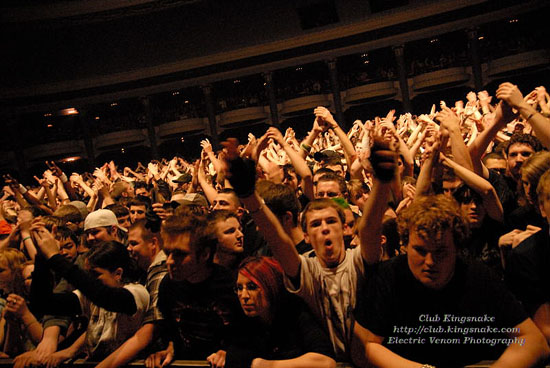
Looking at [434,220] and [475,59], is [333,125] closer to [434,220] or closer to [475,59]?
[434,220]

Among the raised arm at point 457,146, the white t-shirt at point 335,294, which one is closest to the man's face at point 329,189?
the raised arm at point 457,146

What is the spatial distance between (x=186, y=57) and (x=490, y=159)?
79.6ft

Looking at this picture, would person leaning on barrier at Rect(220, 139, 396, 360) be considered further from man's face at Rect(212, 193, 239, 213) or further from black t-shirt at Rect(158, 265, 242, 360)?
man's face at Rect(212, 193, 239, 213)

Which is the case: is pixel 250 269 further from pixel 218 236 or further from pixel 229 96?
pixel 229 96

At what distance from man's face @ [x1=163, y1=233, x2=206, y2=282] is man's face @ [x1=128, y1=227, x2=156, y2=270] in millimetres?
840

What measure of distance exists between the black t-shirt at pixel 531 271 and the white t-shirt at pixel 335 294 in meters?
0.62

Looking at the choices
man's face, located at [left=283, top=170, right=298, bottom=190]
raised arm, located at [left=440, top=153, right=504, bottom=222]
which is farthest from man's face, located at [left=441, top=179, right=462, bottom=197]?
man's face, located at [left=283, top=170, right=298, bottom=190]

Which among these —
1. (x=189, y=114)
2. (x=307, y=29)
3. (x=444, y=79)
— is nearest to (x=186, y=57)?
(x=189, y=114)

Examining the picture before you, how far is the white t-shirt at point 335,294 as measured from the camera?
2.20 meters

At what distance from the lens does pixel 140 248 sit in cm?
323

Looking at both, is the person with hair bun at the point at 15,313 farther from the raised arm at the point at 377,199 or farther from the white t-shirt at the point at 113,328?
the raised arm at the point at 377,199

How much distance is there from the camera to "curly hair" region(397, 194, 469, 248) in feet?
6.37

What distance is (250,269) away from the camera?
2.23m

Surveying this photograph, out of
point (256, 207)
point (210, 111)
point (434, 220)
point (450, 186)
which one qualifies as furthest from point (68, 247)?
point (210, 111)
